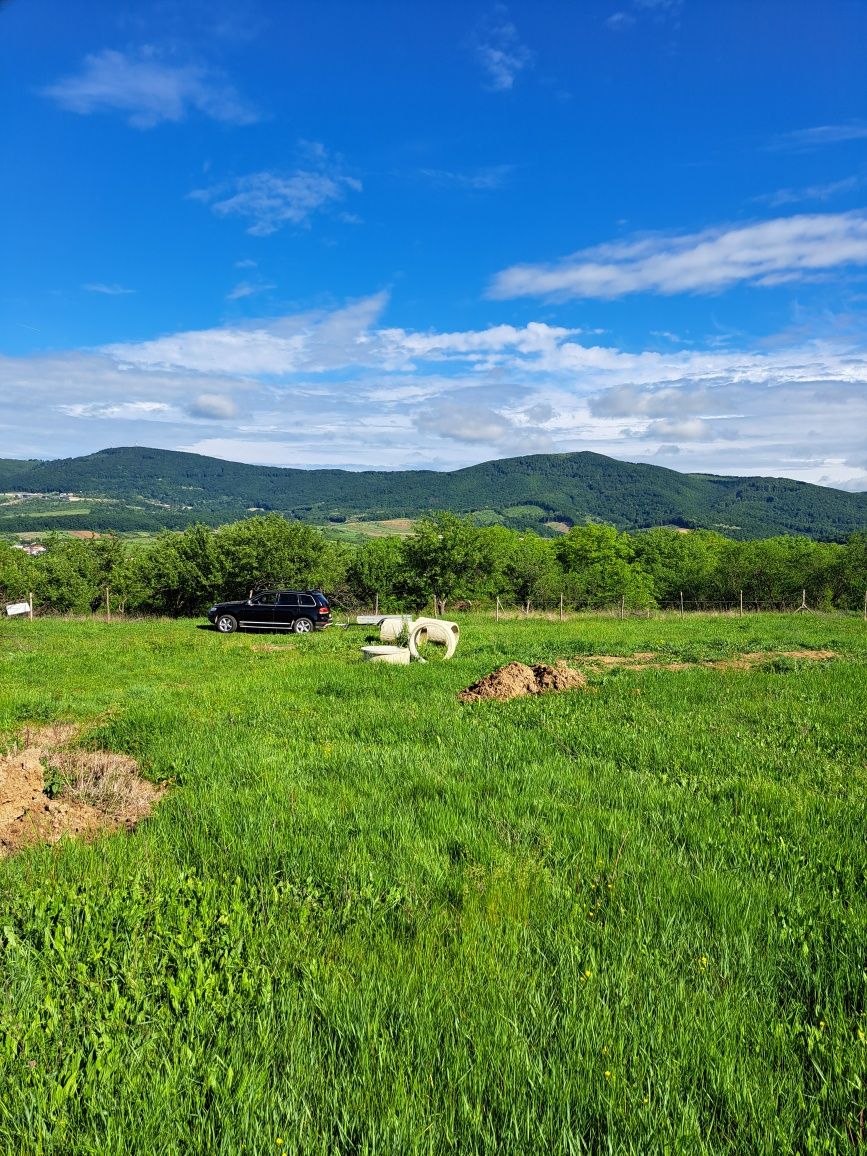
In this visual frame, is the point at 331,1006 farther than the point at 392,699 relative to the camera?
No

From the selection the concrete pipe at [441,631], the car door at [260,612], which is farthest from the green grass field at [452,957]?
the car door at [260,612]

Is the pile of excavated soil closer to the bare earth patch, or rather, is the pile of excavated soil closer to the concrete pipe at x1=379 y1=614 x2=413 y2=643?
the bare earth patch

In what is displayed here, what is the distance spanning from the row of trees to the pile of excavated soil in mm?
31508

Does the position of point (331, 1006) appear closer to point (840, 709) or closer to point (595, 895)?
point (595, 895)

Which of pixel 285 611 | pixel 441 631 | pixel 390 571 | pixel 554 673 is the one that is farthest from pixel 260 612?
pixel 390 571

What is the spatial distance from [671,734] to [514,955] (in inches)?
225

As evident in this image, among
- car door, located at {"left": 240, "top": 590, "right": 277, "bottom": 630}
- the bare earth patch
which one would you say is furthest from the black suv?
the bare earth patch

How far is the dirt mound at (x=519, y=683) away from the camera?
11.5 m

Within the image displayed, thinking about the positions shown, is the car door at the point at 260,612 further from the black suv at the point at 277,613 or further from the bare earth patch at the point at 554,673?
the bare earth patch at the point at 554,673

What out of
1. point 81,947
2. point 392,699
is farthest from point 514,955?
point 392,699

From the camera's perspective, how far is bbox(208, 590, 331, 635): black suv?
27.1m

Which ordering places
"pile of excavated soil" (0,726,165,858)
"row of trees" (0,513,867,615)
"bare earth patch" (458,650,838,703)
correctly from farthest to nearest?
"row of trees" (0,513,867,615), "bare earth patch" (458,650,838,703), "pile of excavated soil" (0,726,165,858)

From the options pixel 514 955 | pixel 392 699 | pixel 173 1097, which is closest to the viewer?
pixel 173 1097

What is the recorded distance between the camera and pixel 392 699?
11266mm
